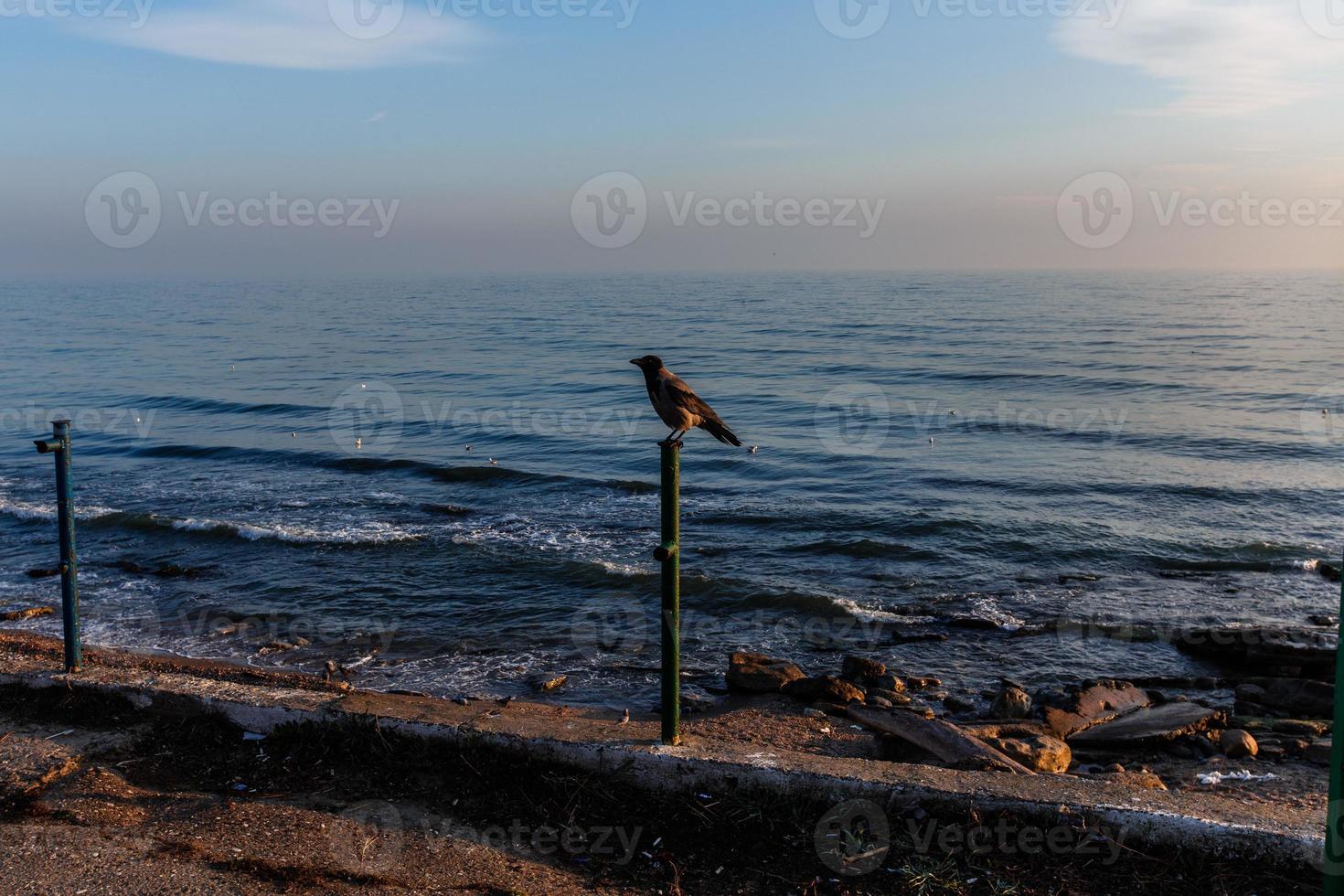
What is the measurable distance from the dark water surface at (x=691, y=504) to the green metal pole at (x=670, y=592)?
11.8 feet

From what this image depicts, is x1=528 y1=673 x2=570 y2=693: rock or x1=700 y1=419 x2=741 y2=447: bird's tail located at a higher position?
x1=700 y1=419 x2=741 y2=447: bird's tail

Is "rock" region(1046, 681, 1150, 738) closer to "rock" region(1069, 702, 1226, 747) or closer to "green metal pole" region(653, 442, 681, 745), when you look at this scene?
"rock" region(1069, 702, 1226, 747)

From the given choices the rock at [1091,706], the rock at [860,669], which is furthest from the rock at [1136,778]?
the rock at [860,669]

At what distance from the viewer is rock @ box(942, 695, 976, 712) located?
7.93m

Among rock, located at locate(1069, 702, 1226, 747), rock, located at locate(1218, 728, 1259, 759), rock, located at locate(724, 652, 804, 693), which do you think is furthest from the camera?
rock, located at locate(724, 652, 804, 693)

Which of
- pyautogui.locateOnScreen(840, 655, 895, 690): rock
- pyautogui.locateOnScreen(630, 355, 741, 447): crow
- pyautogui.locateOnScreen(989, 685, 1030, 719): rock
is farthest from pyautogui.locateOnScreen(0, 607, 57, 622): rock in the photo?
pyautogui.locateOnScreen(989, 685, 1030, 719): rock

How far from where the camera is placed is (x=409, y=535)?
44.0 feet

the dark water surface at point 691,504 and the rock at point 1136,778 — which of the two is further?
the dark water surface at point 691,504

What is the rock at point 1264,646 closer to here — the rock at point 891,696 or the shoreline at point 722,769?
the rock at point 891,696

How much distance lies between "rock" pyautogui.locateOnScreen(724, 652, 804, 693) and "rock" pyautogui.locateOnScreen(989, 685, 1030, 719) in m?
1.61

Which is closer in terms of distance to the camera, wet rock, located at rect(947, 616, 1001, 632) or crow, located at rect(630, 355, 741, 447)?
crow, located at rect(630, 355, 741, 447)

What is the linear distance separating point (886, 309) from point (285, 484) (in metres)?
47.0

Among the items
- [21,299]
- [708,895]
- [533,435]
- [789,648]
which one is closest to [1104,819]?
[708,895]

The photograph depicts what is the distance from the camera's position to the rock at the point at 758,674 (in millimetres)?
8180
